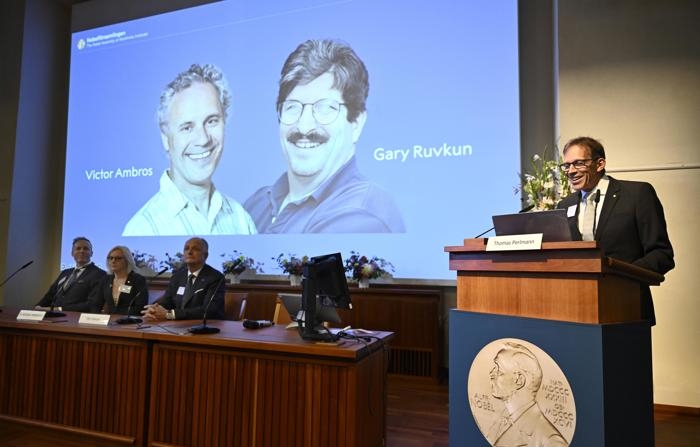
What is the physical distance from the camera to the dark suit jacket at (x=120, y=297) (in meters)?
3.41

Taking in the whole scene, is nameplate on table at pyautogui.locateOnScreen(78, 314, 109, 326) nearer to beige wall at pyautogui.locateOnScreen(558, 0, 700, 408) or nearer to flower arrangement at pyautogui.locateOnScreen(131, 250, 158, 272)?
flower arrangement at pyautogui.locateOnScreen(131, 250, 158, 272)

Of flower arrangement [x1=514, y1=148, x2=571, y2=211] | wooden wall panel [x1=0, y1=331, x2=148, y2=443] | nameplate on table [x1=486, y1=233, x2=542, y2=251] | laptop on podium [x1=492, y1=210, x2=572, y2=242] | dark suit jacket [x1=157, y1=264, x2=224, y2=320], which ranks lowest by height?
wooden wall panel [x1=0, y1=331, x2=148, y2=443]

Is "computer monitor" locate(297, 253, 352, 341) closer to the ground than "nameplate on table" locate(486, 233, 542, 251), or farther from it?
closer to the ground

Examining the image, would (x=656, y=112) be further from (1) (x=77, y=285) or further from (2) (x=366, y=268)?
(1) (x=77, y=285)

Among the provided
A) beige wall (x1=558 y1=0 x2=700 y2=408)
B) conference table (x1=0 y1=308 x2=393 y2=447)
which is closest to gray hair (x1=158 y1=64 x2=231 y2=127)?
conference table (x1=0 y1=308 x2=393 y2=447)

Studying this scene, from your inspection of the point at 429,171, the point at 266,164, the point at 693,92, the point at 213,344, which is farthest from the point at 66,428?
the point at 693,92

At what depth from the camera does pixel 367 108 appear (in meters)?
4.45

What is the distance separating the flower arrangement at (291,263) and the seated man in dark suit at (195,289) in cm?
125

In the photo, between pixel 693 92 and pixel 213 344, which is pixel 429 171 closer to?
pixel 693 92

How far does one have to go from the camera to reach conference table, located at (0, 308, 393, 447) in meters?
2.02

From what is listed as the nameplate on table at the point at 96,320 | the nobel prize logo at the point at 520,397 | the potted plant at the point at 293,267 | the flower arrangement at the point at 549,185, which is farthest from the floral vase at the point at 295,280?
the nobel prize logo at the point at 520,397

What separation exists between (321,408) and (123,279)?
2290 millimetres

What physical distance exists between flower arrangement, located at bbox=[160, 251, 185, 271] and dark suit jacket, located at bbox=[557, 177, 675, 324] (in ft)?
14.2

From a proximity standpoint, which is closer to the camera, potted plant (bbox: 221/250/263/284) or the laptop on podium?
the laptop on podium
